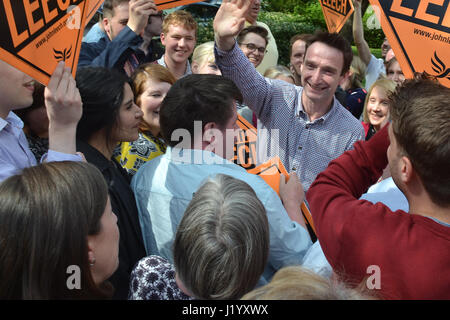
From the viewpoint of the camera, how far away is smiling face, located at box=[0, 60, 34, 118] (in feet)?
5.67

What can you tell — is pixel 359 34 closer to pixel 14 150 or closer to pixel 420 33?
pixel 420 33

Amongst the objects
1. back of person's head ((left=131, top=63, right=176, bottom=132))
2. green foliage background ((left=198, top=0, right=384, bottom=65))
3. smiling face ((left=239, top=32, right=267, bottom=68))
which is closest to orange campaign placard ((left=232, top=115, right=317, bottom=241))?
back of person's head ((left=131, top=63, right=176, bottom=132))

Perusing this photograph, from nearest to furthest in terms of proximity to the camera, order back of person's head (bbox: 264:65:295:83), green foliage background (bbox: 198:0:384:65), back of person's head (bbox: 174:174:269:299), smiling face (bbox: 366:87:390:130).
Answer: back of person's head (bbox: 174:174:269:299), smiling face (bbox: 366:87:390:130), back of person's head (bbox: 264:65:295:83), green foliage background (bbox: 198:0:384:65)

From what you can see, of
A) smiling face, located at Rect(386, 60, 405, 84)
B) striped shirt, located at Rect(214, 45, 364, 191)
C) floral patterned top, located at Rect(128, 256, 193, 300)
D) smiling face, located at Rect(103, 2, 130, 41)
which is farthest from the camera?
smiling face, located at Rect(386, 60, 405, 84)

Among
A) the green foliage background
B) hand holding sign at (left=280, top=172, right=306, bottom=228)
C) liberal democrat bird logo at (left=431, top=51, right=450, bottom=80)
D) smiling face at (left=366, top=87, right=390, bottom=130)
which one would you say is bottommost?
the green foliage background

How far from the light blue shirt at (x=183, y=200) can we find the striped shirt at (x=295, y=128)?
1.00 metres

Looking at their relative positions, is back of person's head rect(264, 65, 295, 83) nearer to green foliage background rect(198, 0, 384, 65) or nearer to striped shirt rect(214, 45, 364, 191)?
striped shirt rect(214, 45, 364, 191)

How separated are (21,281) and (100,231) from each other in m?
0.25

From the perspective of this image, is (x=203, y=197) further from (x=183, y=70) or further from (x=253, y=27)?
(x=253, y=27)

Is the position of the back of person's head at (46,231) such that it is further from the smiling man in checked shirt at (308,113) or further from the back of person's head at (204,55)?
the back of person's head at (204,55)

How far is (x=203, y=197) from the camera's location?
4.50ft

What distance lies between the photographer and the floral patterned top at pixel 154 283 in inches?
55.1

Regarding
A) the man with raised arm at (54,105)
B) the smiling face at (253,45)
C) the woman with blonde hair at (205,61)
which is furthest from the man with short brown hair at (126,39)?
the man with raised arm at (54,105)

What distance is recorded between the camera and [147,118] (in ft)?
9.24
